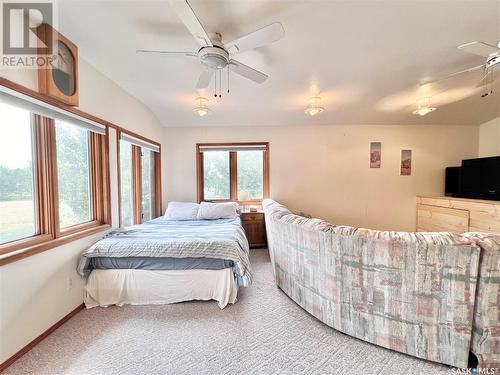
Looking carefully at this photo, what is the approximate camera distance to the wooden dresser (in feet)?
10.0

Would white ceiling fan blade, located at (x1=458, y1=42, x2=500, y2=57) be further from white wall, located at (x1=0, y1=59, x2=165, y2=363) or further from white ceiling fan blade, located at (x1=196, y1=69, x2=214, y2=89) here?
white wall, located at (x1=0, y1=59, x2=165, y2=363)

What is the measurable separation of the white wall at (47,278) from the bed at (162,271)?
0.16 metres

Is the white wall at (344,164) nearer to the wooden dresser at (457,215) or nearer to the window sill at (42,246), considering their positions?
the wooden dresser at (457,215)

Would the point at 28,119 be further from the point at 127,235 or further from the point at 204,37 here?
the point at 204,37

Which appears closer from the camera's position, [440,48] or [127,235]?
[440,48]

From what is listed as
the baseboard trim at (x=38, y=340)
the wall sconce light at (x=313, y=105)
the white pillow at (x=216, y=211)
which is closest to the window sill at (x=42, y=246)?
the baseboard trim at (x=38, y=340)

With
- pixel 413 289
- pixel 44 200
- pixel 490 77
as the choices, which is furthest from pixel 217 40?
pixel 490 77

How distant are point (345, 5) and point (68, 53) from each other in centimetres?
254

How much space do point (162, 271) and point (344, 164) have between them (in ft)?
12.8

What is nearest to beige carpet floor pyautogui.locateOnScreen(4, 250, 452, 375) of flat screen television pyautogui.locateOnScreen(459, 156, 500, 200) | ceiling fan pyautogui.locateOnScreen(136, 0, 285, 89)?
ceiling fan pyautogui.locateOnScreen(136, 0, 285, 89)

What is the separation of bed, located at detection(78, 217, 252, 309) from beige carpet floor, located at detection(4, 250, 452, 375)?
11cm

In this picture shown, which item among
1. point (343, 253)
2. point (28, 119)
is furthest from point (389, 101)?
point (28, 119)

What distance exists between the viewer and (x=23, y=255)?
1.52 m

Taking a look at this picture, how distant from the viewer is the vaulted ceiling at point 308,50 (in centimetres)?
175
